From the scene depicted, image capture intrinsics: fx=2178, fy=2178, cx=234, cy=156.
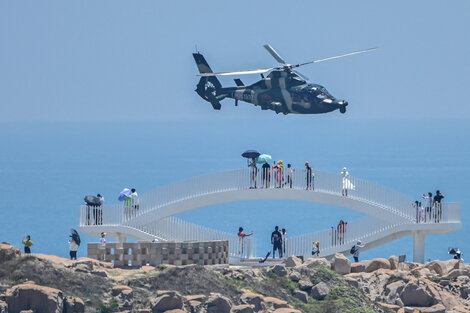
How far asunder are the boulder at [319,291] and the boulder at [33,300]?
407 inches

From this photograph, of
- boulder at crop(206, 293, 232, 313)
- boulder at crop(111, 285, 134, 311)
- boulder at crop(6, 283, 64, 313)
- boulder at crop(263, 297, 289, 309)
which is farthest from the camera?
boulder at crop(263, 297, 289, 309)

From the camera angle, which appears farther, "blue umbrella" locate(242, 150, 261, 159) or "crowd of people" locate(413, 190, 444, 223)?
"blue umbrella" locate(242, 150, 261, 159)

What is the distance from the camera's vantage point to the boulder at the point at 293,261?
71831mm

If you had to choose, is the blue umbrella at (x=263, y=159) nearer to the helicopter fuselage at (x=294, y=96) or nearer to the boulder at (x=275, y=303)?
the helicopter fuselage at (x=294, y=96)

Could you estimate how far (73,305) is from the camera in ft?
205

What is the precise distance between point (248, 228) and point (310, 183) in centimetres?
4940

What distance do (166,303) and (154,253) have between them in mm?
6507

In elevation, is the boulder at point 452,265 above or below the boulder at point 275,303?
above

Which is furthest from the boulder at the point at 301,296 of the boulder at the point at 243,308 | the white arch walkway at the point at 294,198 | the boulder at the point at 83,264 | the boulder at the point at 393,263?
the white arch walkway at the point at 294,198

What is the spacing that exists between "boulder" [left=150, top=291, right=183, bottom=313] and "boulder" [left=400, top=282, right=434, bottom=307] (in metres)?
10.9

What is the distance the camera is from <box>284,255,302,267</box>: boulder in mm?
71831

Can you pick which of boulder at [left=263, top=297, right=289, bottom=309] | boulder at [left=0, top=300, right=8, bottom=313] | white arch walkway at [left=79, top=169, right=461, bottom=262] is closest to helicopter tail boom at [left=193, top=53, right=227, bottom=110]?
white arch walkway at [left=79, top=169, right=461, bottom=262]

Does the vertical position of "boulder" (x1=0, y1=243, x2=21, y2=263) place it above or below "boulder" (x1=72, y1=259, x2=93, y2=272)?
above

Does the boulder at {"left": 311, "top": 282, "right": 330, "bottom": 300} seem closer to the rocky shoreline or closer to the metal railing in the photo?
the rocky shoreline
